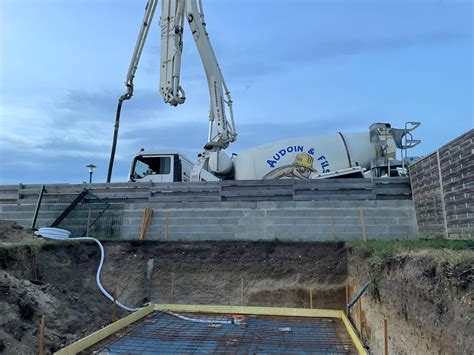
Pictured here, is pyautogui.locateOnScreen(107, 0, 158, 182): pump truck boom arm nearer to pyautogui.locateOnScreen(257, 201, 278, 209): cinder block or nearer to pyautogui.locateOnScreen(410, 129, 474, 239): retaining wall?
pyautogui.locateOnScreen(257, 201, 278, 209): cinder block

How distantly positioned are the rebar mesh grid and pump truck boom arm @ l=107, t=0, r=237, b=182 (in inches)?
261

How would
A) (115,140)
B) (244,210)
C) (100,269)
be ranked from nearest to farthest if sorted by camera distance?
(100,269) < (244,210) < (115,140)

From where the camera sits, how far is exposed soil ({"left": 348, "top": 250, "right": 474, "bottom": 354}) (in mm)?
3184

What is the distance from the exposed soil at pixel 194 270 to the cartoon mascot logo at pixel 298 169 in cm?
320

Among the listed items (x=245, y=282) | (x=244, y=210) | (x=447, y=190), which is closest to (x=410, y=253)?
(x=447, y=190)

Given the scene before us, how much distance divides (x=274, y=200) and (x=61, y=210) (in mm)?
5780

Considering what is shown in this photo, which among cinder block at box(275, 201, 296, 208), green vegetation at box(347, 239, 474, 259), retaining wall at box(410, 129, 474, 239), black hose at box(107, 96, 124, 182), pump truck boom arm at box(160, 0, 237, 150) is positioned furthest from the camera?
black hose at box(107, 96, 124, 182)

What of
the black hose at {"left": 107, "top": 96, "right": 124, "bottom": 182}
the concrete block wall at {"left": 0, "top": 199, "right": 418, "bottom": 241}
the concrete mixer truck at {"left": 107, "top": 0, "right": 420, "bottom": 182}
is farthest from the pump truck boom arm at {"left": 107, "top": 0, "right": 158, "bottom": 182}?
the concrete block wall at {"left": 0, "top": 199, "right": 418, "bottom": 241}

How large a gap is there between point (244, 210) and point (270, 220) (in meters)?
0.70

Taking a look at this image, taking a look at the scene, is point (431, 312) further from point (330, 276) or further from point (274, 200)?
point (274, 200)

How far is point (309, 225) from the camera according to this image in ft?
32.1

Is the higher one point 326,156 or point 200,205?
point 326,156

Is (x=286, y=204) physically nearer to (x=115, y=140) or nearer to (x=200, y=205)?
(x=200, y=205)

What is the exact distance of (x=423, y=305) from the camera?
3943 millimetres
